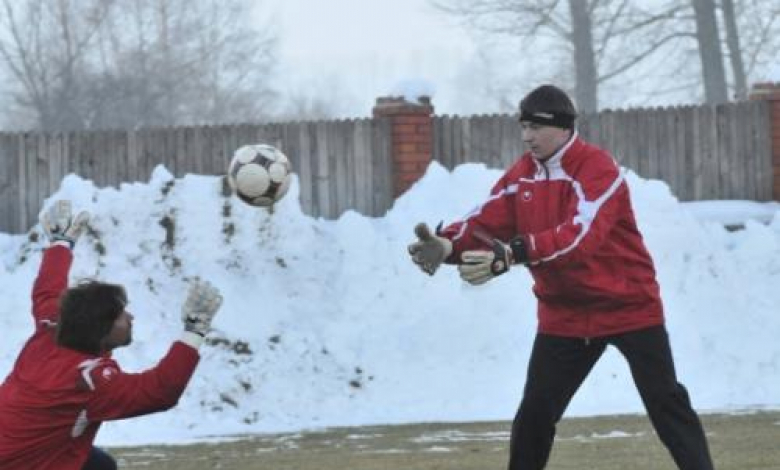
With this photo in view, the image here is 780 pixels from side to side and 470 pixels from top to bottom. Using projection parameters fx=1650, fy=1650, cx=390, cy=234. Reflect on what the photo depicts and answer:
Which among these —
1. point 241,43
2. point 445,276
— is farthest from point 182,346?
point 241,43

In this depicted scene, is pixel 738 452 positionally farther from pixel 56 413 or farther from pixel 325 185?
pixel 325 185

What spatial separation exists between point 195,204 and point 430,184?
287 centimetres

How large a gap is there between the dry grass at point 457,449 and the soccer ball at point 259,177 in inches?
91.2

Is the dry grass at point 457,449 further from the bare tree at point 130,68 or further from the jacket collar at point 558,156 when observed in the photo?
the bare tree at point 130,68

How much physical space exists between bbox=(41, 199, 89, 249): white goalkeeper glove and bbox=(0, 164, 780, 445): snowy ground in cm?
840

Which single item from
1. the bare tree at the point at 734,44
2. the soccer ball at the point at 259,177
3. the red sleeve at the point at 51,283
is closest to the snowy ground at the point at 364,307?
the soccer ball at the point at 259,177

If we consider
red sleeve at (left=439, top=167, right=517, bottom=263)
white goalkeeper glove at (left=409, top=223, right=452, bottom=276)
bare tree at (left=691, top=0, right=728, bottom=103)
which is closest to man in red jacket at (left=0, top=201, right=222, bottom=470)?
white goalkeeper glove at (left=409, top=223, right=452, bottom=276)

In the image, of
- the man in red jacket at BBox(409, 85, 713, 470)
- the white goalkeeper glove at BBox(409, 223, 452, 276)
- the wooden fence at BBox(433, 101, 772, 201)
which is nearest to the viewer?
the man in red jacket at BBox(409, 85, 713, 470)

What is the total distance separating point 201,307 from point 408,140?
13.7 metres

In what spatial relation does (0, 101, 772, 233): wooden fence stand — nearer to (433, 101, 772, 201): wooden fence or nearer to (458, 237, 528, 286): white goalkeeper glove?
Result: (433, 101, 772, 201): wooden fence

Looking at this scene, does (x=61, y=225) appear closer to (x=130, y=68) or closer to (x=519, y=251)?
(x=519, y=251)

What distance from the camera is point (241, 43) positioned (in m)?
64.8

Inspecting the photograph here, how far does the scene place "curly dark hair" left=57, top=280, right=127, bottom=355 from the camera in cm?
679

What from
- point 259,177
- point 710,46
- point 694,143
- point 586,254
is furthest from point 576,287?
point 710,46
